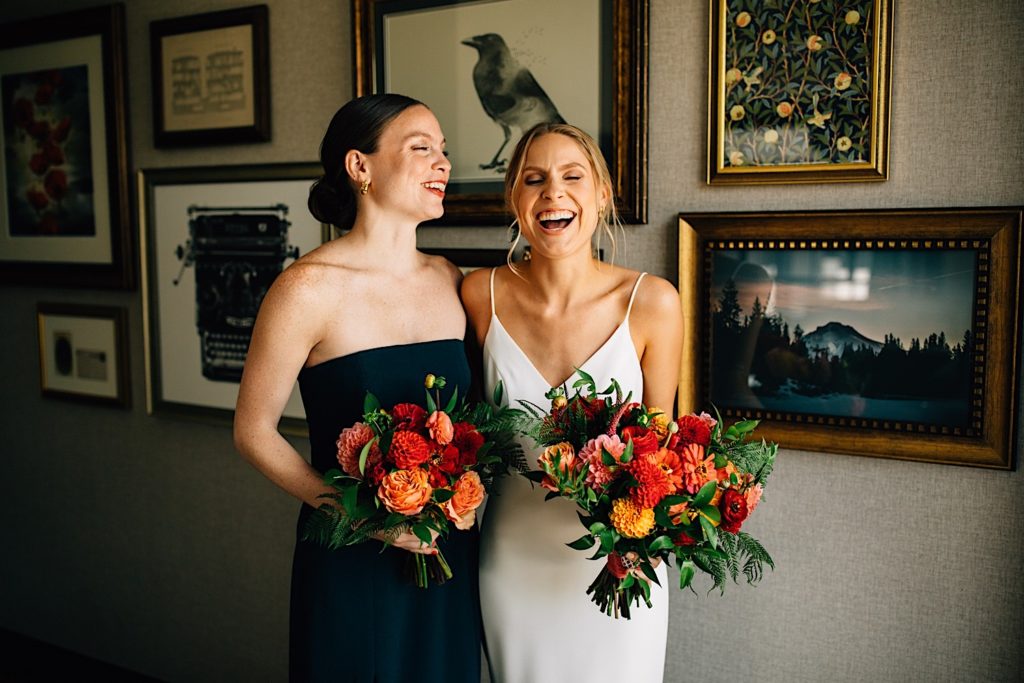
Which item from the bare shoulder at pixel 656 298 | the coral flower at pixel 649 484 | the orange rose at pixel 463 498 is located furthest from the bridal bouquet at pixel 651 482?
the bare shoulder at pixel 656 298

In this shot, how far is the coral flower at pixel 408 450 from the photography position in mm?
1565

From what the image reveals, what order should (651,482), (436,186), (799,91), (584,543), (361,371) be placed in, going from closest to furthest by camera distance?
(651,482) < (584,543) < (361,371) < (436,186) < (799,91)

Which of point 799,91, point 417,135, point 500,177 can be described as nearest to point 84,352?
point 500,177

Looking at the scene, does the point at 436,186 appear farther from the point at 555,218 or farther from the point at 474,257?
the point at 474,257

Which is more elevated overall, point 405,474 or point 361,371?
point 361,371

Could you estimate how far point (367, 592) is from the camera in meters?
1.91

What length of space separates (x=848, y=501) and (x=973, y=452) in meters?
0.31

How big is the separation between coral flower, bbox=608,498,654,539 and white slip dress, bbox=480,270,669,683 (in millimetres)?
413

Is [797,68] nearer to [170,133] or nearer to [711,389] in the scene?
[711,389]

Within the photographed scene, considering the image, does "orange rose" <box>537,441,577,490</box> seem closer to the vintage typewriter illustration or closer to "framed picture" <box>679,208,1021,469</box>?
"framed picture" <box>679,208,1021,469</box>

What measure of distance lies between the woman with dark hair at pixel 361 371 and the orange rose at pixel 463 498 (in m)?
0.24

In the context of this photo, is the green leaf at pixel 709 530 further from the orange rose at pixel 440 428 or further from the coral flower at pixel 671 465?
the orange rose at pixel 440 428

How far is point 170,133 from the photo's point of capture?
3.14 m

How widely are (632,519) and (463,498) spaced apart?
325 millimetres
